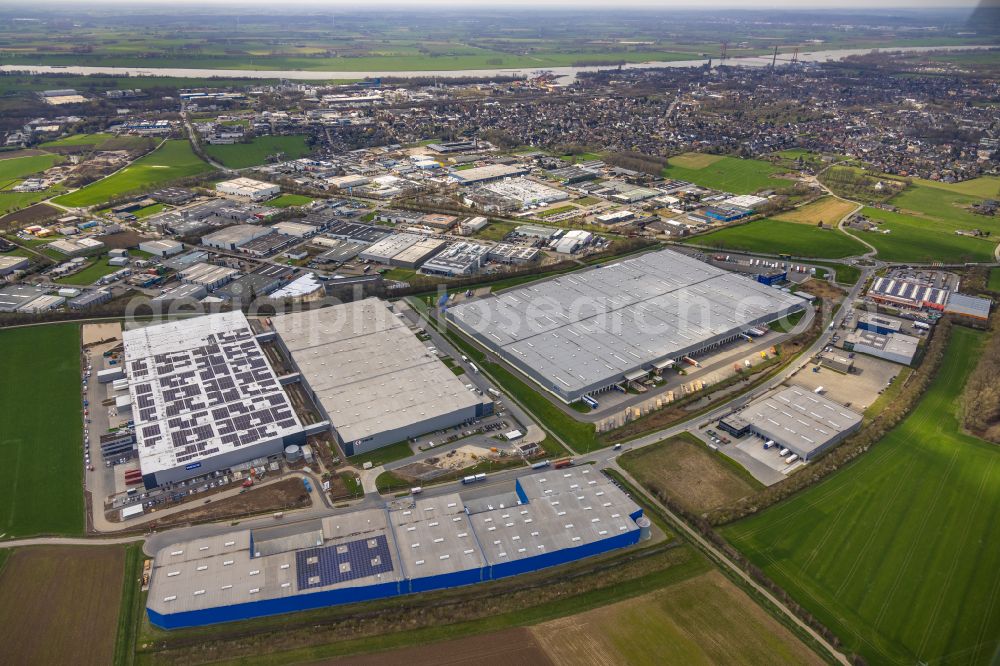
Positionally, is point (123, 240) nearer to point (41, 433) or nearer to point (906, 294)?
point (41, 433)

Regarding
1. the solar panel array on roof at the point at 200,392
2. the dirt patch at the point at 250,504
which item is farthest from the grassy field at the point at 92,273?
the dirt patch at the point at 250,504

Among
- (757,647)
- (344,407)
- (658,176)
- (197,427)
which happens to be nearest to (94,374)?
(197,427)

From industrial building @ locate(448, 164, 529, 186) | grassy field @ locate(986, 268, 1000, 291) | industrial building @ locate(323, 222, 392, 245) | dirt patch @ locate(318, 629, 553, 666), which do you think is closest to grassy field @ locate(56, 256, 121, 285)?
industrial building @ locate(323, 222, 392, 245)

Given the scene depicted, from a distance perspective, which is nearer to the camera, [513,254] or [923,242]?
[513,254]

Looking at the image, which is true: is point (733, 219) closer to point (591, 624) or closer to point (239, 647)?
point (591, 624)

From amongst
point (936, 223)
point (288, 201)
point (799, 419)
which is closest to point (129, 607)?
point (799, 419)

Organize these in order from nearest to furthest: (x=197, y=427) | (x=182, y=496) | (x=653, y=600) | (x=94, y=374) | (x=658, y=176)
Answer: (x=653, y=600) < (x=182, y=496) < (x=197, y=427) < (x=94, y=374) < (x=658, y=176)

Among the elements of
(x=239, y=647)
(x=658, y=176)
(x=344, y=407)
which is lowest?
(x=239, y=647)
